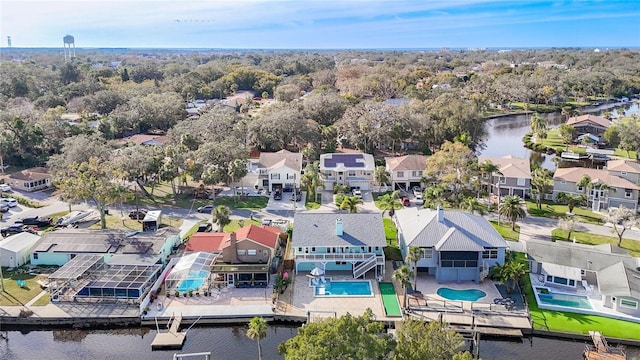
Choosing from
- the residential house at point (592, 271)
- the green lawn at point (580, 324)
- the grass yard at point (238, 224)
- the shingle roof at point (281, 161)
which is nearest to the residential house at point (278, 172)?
the shingle roof at point (281, 161)

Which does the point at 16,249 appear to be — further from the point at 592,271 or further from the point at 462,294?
the point at 592,271

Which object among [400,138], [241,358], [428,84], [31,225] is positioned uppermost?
[428,84]

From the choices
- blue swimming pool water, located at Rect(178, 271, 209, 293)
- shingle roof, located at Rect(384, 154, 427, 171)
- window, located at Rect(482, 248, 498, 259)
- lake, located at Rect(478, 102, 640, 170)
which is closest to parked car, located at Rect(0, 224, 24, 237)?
blue swimming pool water, located at Rect(178, 271, 209, 293)

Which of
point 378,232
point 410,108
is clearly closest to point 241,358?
point 378,232

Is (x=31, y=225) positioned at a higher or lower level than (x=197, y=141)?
lower

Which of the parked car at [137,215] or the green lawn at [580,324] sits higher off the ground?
the parked car at [137,215]

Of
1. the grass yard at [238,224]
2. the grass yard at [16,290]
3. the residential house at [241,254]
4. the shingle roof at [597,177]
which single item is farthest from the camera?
the shingle roof at [597,177]

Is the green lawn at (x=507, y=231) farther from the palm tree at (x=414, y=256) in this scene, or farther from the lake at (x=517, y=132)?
the lake at (x=517, y=132)

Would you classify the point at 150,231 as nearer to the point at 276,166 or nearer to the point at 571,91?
the point at 276,166

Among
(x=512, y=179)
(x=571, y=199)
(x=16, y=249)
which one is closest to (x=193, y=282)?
(x=16, y=249)
